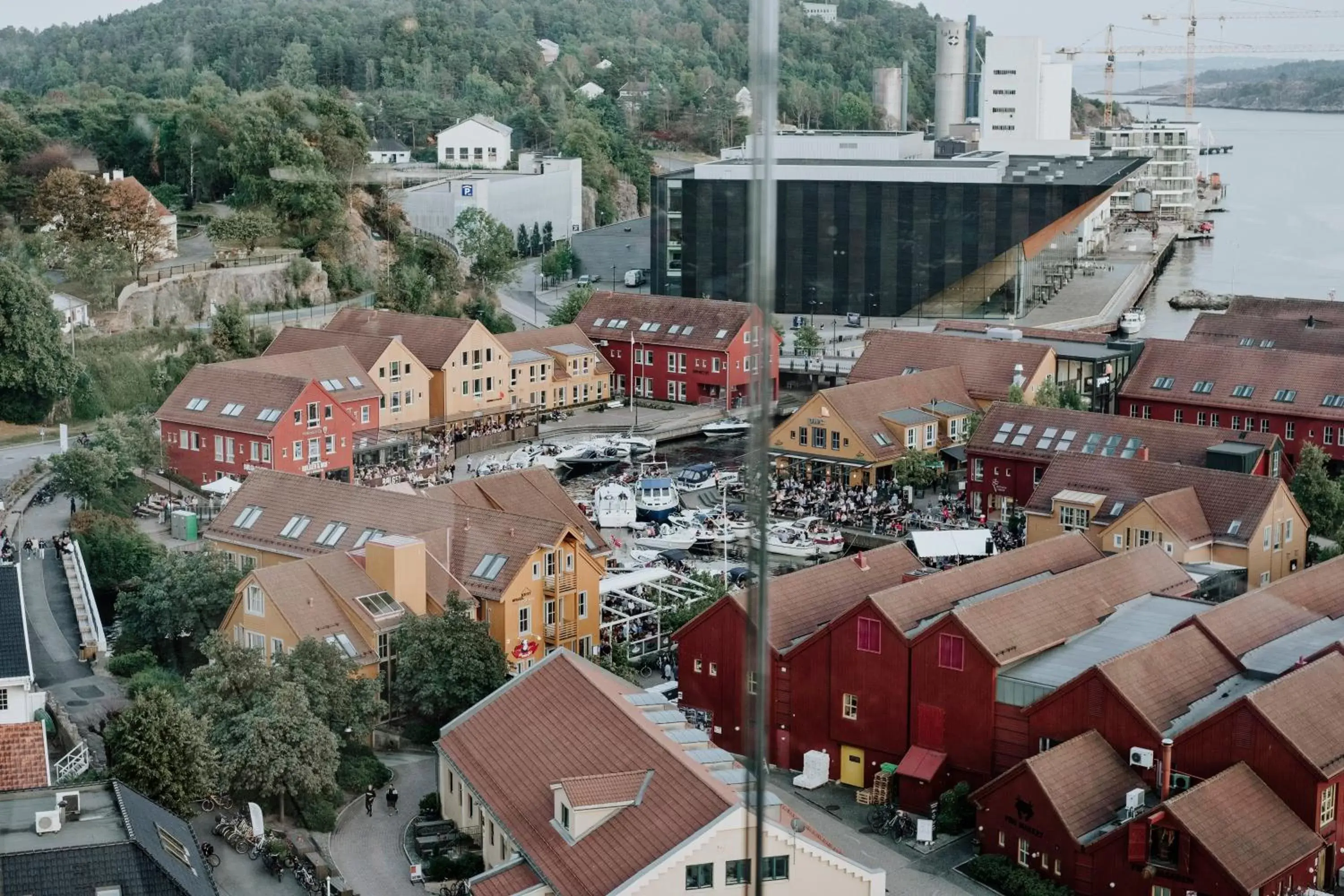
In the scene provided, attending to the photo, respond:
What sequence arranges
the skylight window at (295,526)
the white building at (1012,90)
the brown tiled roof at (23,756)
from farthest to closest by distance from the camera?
the white building at (1012,90)
the skylight window at (295,526)
the brown tiled roof at (23,756)

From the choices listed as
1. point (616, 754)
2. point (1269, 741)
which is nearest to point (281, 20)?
point (616, 754)

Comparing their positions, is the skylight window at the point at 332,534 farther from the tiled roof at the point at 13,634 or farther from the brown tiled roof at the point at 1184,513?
the brown tiled roof at the point at 1184,513

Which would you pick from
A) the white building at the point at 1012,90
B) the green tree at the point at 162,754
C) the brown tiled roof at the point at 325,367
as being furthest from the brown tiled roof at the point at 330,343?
the white building at the point at 1012,90

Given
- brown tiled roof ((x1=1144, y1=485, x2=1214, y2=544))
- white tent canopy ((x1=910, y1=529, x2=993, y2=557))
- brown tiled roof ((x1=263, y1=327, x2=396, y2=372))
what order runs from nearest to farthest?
brown tiled roof ((x1=1144, y1=485, x2=1214, y2=544)), white tent canopy ((x1=910, y1=529, x2=993, y2=557)), brown tiled roof ((x1=263, y1=327, x2=396, y2=372))

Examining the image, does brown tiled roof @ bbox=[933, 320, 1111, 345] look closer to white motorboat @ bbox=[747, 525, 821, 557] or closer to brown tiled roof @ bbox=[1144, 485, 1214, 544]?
white motorboat @ bbox=[747, 525, 821, 557]

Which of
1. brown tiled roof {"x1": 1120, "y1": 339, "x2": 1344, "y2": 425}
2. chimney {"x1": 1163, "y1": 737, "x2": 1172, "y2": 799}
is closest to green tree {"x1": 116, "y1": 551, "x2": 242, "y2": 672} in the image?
chimney {"x1": 1163, "y1": 737, "x2": 1172, "y2": 799}

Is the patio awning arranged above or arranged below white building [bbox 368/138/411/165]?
below

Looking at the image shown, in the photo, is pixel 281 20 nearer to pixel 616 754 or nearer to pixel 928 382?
pixel 928 382

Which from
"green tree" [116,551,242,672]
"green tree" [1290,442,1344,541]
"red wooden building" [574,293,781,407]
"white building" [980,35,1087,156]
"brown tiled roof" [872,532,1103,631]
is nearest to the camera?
"brown tiled roof" [872,532,1103,631]

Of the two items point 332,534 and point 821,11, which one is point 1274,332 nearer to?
point 821,11
